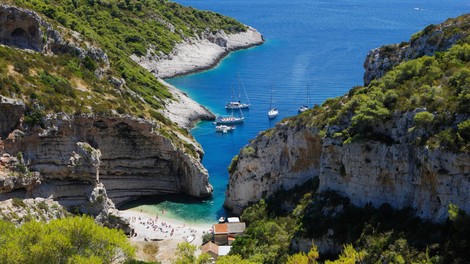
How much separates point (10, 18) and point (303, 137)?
3159cm

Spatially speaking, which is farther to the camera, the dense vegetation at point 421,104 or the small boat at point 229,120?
the small boat at point 229,120

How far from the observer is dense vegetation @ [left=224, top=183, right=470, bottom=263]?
27750 mm

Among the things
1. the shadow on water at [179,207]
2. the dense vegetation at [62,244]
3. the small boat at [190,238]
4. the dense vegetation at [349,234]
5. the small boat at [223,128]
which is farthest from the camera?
the small boat at [223,128]

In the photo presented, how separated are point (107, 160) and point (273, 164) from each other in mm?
16392

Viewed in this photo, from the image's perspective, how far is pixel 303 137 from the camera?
142 ft

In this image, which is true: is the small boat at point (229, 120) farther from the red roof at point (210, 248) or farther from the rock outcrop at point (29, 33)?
the red roof at point (210, 248)

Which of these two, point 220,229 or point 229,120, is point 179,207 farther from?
point 229,120

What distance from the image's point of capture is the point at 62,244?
2752 cm

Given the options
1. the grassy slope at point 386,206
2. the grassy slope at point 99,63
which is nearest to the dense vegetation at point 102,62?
the grassy slope at point 99,63

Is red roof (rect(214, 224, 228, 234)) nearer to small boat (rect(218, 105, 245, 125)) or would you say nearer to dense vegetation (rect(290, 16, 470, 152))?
dense vegetation (rect(290, 16, 470, 152))

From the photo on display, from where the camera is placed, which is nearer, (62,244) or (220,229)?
(62,244)

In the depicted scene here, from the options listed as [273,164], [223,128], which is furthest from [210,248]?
[223,128]

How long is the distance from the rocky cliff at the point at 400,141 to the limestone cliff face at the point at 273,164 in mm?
138

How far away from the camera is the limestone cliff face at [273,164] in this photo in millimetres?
43188
